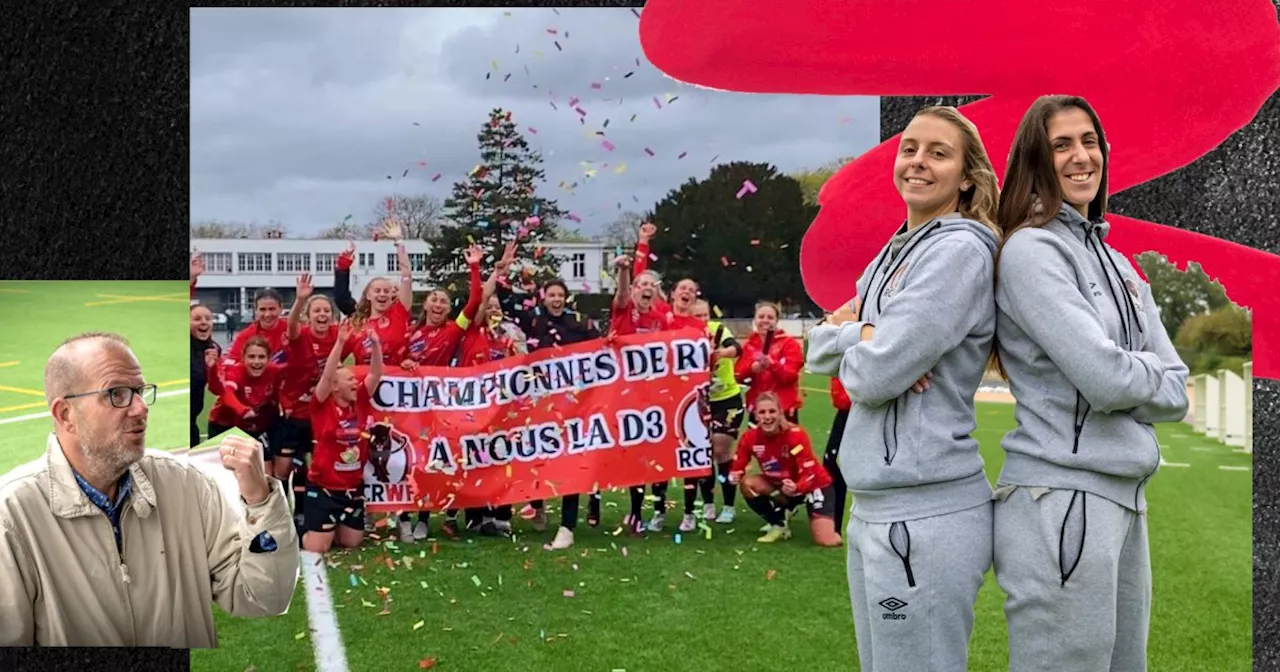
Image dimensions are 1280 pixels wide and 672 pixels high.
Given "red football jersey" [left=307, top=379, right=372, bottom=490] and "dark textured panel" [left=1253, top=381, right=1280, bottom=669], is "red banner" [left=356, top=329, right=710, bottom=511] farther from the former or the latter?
"dark textured panel" [left=1253, top=381, right=1280, bottom=669]

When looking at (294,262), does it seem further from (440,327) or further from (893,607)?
(893,607)

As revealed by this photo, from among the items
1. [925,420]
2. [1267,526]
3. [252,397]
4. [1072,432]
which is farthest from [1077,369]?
[252,397]

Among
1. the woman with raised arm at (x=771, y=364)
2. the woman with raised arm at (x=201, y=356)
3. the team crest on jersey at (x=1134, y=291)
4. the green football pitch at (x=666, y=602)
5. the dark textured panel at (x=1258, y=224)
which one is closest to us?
the team crest on jersey at (x=1134, y=291)

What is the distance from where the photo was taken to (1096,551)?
158 centimetres

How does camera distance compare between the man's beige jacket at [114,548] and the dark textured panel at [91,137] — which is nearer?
the man's beige jacket at [114,548]

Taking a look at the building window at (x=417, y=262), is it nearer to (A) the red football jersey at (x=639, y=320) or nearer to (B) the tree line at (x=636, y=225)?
(B) the tree line at (x=636, y=225)

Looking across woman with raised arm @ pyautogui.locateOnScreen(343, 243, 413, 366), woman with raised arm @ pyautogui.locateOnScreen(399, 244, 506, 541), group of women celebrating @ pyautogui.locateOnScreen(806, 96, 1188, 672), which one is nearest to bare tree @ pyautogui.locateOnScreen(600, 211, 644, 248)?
woman with raised arm @ pyautogui.locateOnScreen(399, 244, 506, 541)

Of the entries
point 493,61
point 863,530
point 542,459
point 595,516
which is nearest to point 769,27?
point 493,61

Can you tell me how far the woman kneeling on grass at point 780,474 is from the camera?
395cm

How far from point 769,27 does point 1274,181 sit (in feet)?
4.85

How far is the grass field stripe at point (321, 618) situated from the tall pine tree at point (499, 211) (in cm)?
105

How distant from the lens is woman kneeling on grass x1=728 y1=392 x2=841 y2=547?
155 inches

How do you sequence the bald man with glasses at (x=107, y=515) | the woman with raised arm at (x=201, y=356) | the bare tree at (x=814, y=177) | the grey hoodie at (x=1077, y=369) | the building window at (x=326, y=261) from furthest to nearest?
1. the building window at (x=326, y=261)
2. the woman with raised arm at (x=201, y=356)
3. the bare tree at (x=814, y=177)
4. the bald man with glasses at (x=107, y=515)
5. the grey hoodie at (x=1077, y=369)

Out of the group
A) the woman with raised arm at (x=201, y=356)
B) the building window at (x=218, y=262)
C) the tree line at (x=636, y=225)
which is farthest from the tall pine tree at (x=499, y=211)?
the woman with raised arm at (x=201, y=356)
